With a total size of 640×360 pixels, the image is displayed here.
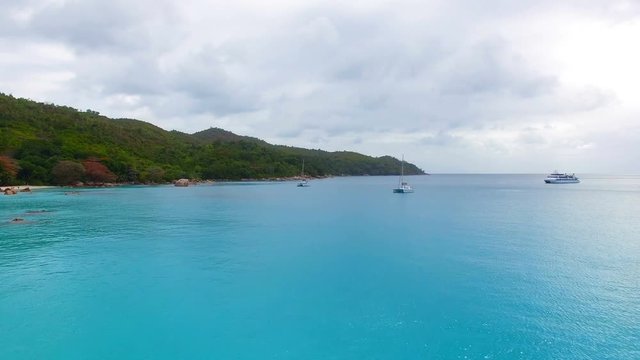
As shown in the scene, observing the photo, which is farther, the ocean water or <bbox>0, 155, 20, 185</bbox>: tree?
<bbox>0, 155, 20, 185</bbox>: tree

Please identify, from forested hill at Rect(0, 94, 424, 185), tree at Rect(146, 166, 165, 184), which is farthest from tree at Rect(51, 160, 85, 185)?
tree at Rect(146, 166, 165, 184)

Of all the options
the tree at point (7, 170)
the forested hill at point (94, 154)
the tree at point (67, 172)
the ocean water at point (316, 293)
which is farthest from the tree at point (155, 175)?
the ocean water at point (316, 293)

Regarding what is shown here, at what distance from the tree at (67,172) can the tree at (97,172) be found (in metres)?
2.85

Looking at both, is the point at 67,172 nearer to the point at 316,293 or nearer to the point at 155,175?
the point at 155,175

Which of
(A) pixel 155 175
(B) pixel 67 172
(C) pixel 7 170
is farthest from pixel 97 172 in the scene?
(C) pixel 7 170

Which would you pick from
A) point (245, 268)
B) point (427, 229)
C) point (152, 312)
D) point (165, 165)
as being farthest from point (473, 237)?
point (165, 165)

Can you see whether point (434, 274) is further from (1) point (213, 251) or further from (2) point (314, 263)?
(1) point (213, 251)

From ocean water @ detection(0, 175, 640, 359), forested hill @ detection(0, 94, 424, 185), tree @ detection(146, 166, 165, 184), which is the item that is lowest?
ocean water @ detection(0, 175, 640, 359)

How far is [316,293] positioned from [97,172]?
86297mm

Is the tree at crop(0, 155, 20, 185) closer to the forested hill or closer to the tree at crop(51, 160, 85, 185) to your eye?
the forested hill

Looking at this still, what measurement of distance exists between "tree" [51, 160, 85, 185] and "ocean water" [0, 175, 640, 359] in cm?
5264

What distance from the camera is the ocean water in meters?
12.3

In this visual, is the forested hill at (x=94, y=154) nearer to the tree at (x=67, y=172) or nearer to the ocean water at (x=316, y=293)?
the tree at (x=67, y=172)

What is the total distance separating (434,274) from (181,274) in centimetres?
1282
